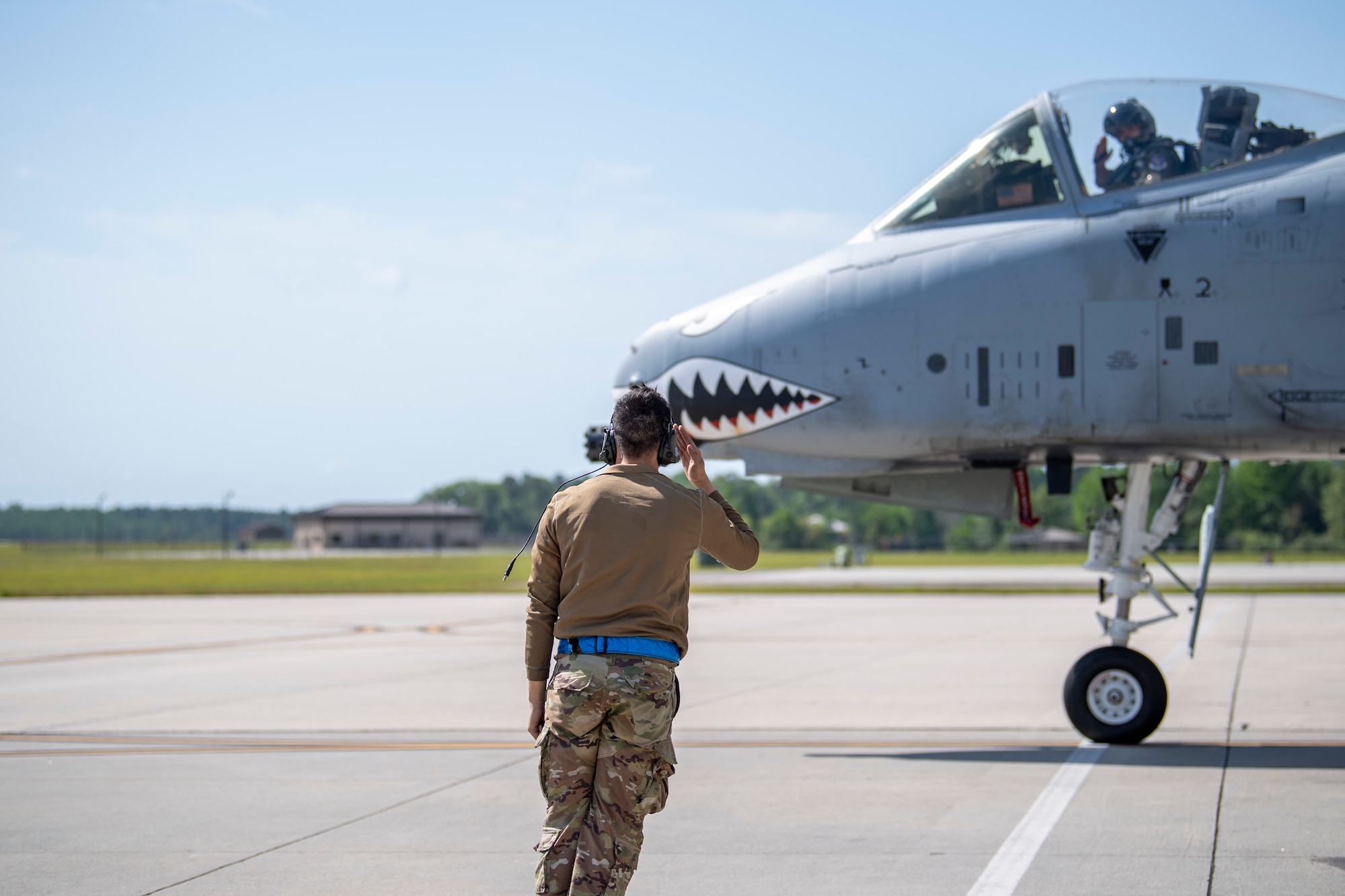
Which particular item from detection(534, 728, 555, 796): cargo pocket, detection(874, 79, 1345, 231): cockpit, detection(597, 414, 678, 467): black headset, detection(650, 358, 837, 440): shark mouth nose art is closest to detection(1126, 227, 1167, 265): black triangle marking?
detection(874, 79, 1345, 231): cockpit

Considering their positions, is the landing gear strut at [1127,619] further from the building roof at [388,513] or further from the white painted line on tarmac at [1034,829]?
the building roof at [388,513]

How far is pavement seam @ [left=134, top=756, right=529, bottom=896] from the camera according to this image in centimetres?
507

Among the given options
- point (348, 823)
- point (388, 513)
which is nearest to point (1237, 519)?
point (388, 513)

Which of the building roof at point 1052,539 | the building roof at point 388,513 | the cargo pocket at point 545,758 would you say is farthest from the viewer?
→ the building roof at point 388,513

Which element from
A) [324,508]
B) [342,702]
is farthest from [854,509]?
[342,702]

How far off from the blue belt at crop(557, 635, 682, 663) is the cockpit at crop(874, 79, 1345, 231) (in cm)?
528

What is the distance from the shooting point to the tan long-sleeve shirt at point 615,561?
144 inches

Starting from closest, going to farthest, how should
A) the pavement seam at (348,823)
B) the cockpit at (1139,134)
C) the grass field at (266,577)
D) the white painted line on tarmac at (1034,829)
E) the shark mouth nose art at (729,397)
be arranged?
1. the white painted line on tarmac at (1034,829)
2. the pavement seam at (348,823)
3. the cockpit at (1139,134)
4. the shark mouth nose art at (729,397)
5. the grass field at (266,577)

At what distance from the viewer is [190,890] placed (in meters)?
4.89

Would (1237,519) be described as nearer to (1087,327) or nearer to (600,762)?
(1087,327)

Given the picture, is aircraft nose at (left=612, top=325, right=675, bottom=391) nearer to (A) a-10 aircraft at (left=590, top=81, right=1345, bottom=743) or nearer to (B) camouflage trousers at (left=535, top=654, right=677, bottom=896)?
(A) a-10 aircraft at (left=590, top=81, right=1345, bottom=743)

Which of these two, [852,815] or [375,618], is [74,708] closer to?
[852,815]

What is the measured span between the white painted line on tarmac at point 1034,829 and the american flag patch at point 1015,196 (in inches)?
143

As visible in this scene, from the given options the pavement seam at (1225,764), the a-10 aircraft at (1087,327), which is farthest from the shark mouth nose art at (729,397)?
the pavement seam at (1225,764)
